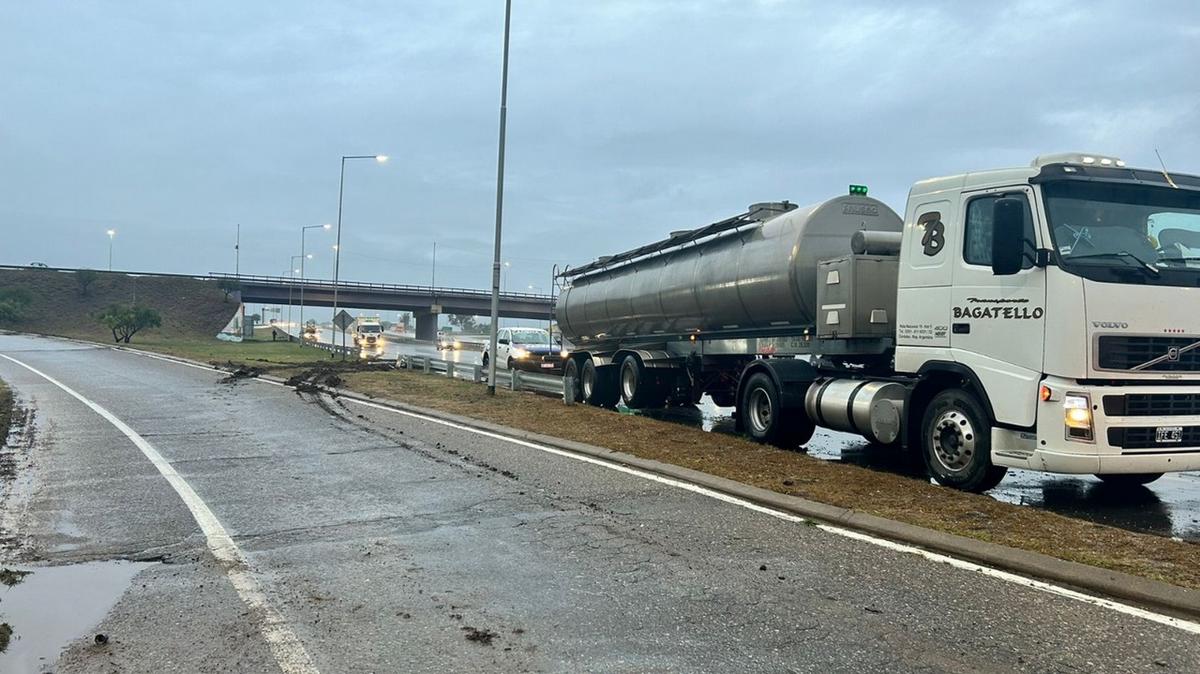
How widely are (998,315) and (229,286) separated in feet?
274

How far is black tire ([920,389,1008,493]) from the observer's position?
7.94m

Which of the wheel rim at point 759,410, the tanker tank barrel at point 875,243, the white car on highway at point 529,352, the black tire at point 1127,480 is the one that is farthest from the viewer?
the white car on highway at point 529,352

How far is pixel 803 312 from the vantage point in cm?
1136

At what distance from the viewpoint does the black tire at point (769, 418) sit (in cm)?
1118

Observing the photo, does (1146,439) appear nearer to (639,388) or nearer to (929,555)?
(929,555)

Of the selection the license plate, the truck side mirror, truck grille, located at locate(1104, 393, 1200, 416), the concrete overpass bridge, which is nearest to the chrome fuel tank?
the truck side mirror

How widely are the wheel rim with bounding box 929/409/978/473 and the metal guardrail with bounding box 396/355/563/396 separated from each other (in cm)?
1033

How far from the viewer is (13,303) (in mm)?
67625

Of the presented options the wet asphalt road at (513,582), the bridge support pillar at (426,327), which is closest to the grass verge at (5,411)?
the wet asphalt road at (513,582)

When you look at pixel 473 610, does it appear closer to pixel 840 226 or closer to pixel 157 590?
pixel 157 590

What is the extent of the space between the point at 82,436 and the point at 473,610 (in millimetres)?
9893

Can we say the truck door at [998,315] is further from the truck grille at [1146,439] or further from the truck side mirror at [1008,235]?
the truck grille at [1146,439]

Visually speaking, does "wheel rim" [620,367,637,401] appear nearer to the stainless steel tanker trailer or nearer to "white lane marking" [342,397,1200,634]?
the stainless steel tanker trailer

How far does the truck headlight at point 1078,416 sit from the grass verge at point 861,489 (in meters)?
0.72
